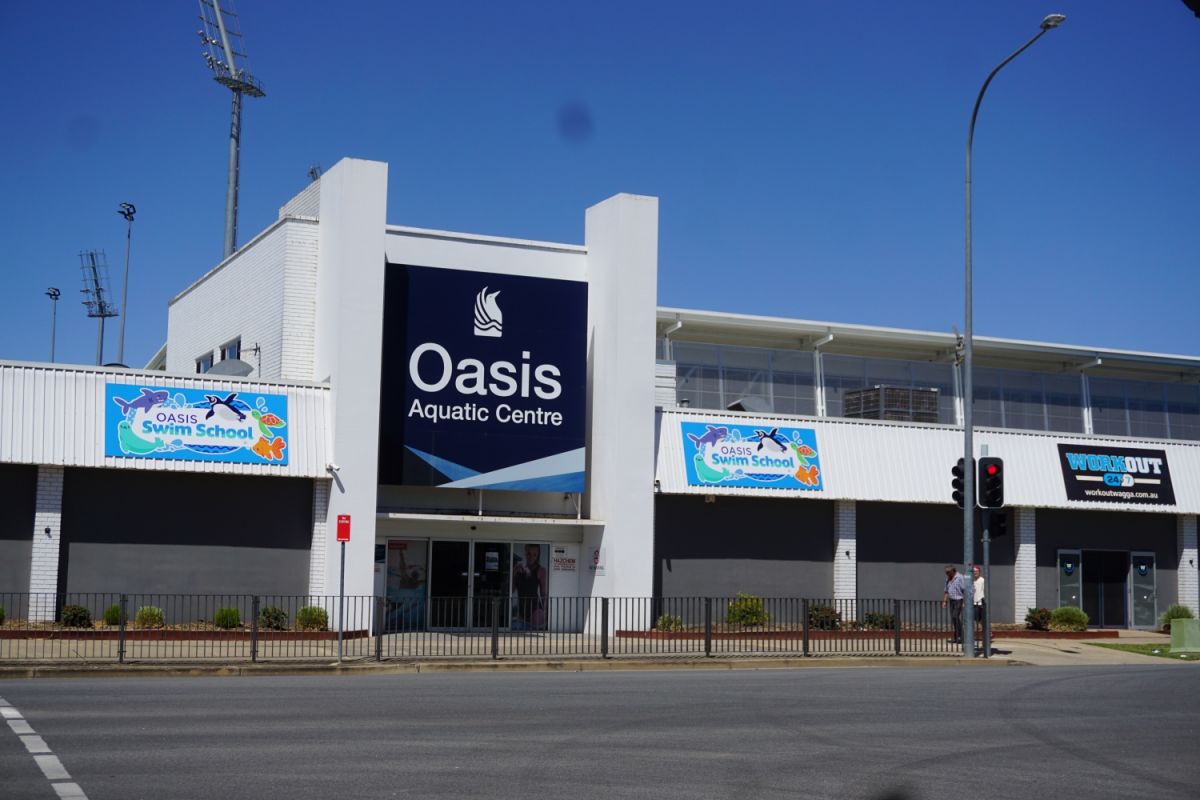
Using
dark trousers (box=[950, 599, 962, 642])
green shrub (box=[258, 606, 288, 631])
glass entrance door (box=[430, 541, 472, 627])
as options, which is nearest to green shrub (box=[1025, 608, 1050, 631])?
dark trousers (box=[950, 599, 962, 642])

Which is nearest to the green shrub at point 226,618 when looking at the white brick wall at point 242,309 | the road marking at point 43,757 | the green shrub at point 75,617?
the green shrub at point 75,617

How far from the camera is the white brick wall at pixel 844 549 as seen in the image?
37.4 m

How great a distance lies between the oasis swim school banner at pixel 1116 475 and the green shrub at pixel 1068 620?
4164 millimetres

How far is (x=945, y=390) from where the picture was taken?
45.4 metres

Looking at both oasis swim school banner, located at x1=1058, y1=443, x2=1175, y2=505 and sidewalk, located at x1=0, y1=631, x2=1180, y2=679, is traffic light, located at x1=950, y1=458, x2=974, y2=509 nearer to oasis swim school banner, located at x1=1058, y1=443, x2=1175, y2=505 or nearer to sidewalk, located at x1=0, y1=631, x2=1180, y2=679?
sidewalk, located at x1=0, y1=631, x2=1180, y2=679

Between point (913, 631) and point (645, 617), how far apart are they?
6.15m

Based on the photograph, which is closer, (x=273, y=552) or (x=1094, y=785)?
(x=1094, y=785)

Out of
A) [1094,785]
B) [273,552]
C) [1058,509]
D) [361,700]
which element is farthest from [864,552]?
[1094,785]

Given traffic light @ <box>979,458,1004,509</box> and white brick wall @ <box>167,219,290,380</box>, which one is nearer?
traffic light @ <box>979,458,1004,509</box>

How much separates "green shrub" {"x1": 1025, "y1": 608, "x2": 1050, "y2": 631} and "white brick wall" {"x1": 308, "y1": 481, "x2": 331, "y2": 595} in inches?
745

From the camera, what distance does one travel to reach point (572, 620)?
3431 centimetres

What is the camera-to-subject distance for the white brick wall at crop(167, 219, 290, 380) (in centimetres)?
3416

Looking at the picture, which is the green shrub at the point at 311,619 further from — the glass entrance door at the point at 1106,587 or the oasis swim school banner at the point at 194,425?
the glass entrance door at the point at 1106,587

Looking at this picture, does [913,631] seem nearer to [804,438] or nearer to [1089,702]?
[804,438]
